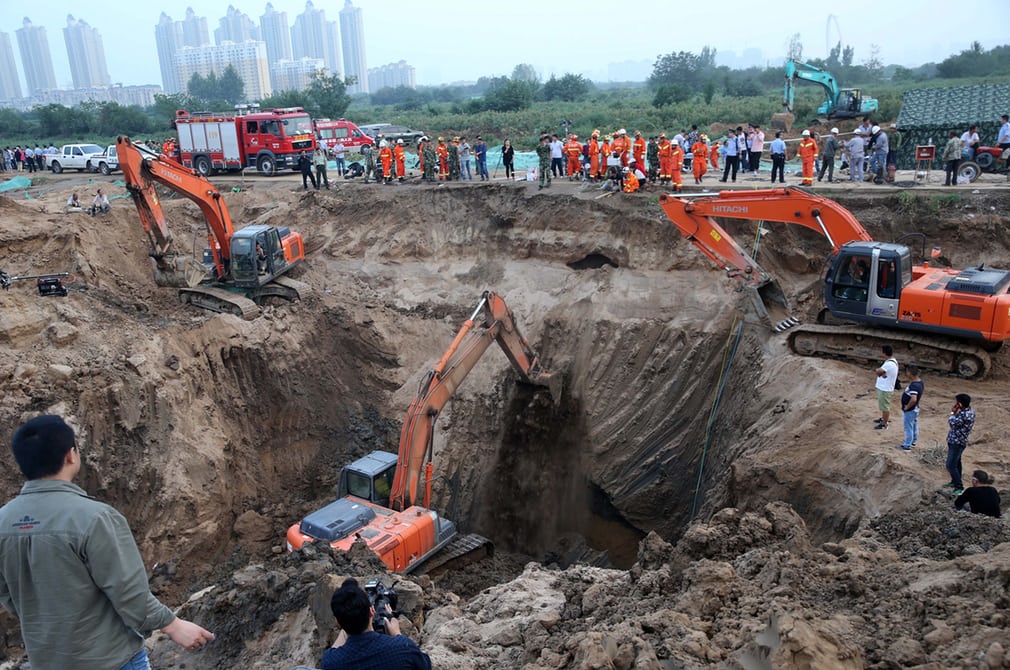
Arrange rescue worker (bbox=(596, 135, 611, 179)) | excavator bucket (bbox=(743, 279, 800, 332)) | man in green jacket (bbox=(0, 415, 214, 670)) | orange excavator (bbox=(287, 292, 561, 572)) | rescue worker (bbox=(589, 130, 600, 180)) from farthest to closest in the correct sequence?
rescue worker (bbox=(589, 130, 600, 180))
rescue worker (bbox=(596, 135, 611, 179))
excavator bucket (bbox=(743, 279, 800, 332))
orange excavator (bbox=(287, 292, 561, 572))
man in green jacket (bbox=(0, 415, 214, 670))

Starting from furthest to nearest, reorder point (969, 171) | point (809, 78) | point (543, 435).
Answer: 1. point (809, 78)
2. point (969, 171)
3. point (543, 435)

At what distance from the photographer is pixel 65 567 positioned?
3.32m

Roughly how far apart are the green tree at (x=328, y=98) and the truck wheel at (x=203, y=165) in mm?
29948

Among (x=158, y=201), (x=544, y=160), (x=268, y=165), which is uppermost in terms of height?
(x=544, y=160)

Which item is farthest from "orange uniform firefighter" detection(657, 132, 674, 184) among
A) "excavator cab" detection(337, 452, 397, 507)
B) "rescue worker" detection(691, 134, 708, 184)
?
"excavator cab" detection(337, 452, 397, 507)

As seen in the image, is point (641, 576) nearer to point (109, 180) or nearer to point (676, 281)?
point (676, 281)

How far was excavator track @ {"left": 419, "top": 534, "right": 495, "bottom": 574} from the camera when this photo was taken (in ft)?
38.2

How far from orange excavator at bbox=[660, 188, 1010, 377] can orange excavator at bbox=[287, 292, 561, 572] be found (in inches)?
208

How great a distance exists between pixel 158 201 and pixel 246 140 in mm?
12282

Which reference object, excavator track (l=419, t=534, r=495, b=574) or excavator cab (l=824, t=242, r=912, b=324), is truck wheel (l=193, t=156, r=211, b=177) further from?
excavator cab (l=824, t=242, r=912, b=324)

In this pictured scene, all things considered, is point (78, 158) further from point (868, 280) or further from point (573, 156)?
point (868, 280)

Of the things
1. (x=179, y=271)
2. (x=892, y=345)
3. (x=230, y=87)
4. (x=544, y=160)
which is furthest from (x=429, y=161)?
(x=230, y=87)

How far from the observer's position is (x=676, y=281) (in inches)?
643

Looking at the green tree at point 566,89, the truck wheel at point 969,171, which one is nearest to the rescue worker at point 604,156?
the truck wheel at point 969,171
